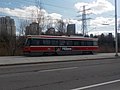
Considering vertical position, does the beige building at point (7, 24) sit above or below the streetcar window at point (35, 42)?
above

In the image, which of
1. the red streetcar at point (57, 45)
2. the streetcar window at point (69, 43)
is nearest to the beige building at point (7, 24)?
the red streetcar at point (57, 45)

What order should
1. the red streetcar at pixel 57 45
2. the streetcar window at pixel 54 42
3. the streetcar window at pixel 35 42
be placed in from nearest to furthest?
the red streetcar at pixel 57 45, the streetcar window at pixel 35 42, the streetcar window at pixel 54 42

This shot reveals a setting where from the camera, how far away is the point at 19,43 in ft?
165

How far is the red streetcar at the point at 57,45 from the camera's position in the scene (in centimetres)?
4331

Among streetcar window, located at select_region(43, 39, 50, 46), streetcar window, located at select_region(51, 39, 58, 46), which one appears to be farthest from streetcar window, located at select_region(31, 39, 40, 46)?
streetcar window, located at select_region(51, 39, 58, 46)

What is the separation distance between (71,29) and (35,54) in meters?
51.3

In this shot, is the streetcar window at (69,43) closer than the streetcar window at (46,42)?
No

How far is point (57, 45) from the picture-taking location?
46781 millimetres

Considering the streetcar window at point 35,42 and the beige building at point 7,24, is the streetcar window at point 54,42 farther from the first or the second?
the beige building at point 7,24

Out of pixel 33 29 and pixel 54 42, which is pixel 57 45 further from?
pixel 33 29

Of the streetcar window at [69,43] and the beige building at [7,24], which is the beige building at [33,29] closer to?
the beige building at [7,24]

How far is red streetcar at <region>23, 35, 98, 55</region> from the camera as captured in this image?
43.3 metres

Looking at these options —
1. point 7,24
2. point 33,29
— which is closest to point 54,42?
point 33,29

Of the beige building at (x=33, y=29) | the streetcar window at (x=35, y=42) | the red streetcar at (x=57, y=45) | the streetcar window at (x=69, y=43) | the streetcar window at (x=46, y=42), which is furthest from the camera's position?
the beige building at (x=33, y=29)
